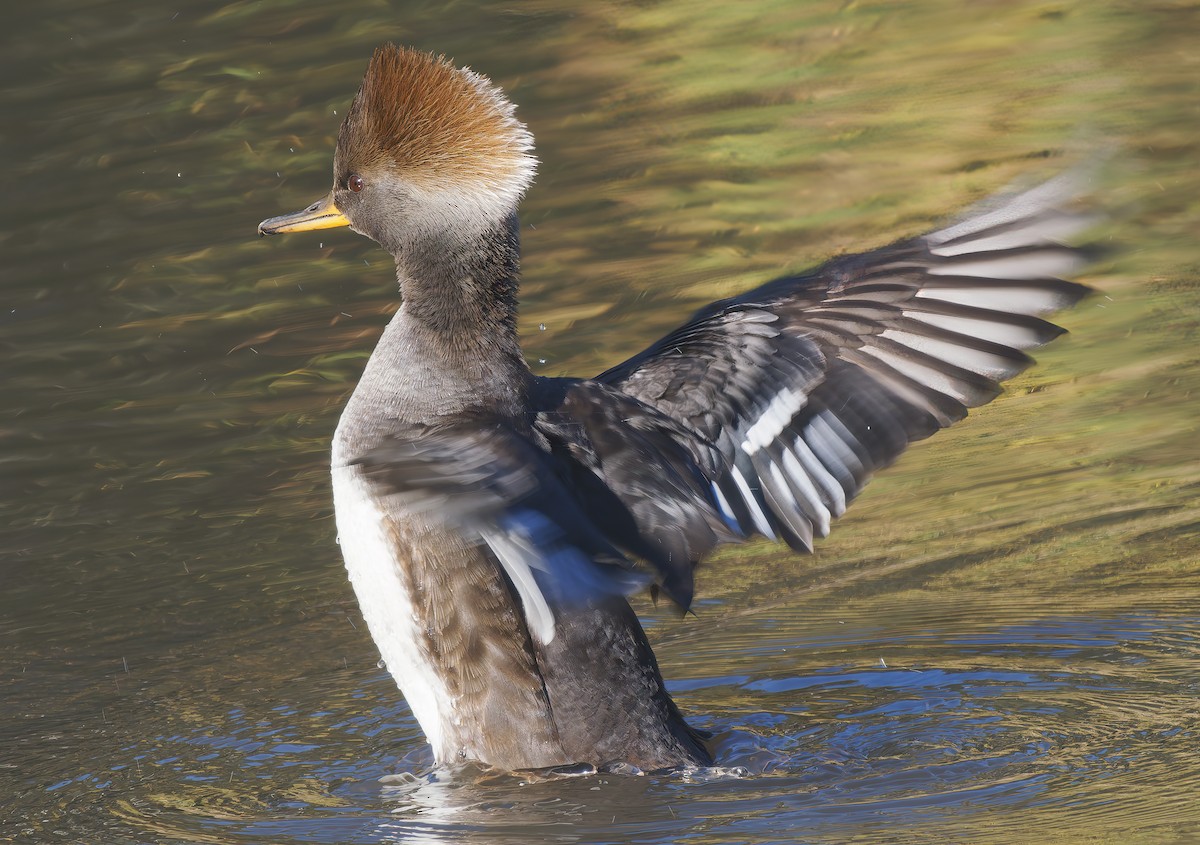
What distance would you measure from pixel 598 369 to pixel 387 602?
271 cm

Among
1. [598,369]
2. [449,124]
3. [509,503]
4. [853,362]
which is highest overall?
[449,124]

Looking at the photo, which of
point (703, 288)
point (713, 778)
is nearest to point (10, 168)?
point (703, 288)

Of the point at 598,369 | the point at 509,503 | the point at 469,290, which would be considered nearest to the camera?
the point at 509,503

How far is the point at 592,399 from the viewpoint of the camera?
488cm

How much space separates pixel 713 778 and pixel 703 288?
4040 mm

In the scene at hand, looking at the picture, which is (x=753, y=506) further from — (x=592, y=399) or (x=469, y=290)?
(x=469, y=290)

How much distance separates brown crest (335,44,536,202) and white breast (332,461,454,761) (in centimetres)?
93

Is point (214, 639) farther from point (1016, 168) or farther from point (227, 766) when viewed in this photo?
point (1016, 168)

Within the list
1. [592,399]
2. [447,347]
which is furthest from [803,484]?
[447,347]

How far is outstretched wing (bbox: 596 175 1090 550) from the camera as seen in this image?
5000mm

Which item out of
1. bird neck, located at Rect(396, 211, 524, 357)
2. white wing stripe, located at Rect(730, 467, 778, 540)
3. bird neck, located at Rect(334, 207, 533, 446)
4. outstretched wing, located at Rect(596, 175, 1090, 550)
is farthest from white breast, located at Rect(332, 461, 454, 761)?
white wing stripe, located at Rect(730, 467, 778, 540)

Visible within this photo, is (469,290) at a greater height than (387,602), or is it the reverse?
(469,290)

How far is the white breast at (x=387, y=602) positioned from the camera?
483cm

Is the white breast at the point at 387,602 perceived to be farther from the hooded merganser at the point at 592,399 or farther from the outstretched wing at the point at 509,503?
the outstretched wing at the point at 509,503
